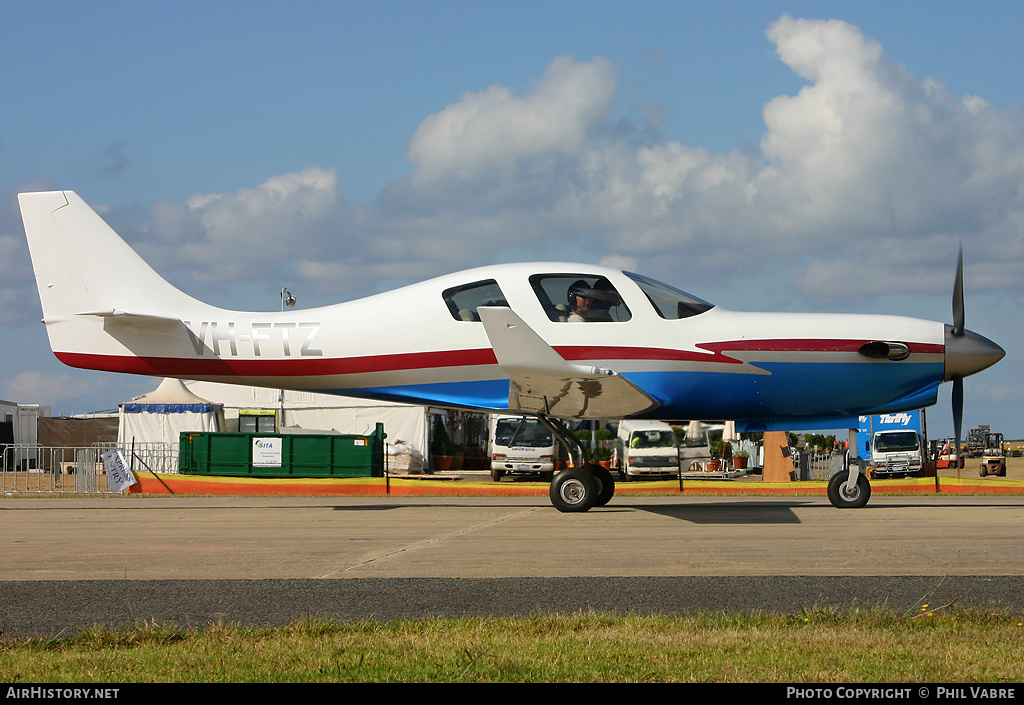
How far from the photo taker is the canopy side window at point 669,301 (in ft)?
35.6

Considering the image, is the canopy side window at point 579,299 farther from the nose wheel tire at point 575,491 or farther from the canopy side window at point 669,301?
the nose wheel tire at point 575,491

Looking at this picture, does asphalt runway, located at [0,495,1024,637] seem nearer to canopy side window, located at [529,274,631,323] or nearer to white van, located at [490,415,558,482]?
canopy side window, located at [529,274,631,323]

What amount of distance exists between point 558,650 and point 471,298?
7.51m

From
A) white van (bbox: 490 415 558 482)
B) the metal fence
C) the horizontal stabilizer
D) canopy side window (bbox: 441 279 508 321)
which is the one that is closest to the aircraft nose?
canopy side window (bbox: 441 279 508 321)

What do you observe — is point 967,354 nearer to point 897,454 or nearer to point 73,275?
point 73,275

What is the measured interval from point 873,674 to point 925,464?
96.3 feet

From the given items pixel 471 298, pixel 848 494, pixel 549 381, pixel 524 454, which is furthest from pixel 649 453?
pixel 549 381

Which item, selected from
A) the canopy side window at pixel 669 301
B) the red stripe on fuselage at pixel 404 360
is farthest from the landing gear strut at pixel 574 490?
the canopy side window at pixel 669 301

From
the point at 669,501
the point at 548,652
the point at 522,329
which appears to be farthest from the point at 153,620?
the point at 669,501

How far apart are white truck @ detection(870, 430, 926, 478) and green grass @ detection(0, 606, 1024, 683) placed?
2826 centimetres

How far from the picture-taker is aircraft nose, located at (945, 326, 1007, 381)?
10.5m

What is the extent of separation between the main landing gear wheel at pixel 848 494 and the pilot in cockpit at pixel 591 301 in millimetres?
3835

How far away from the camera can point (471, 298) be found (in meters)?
10.9
